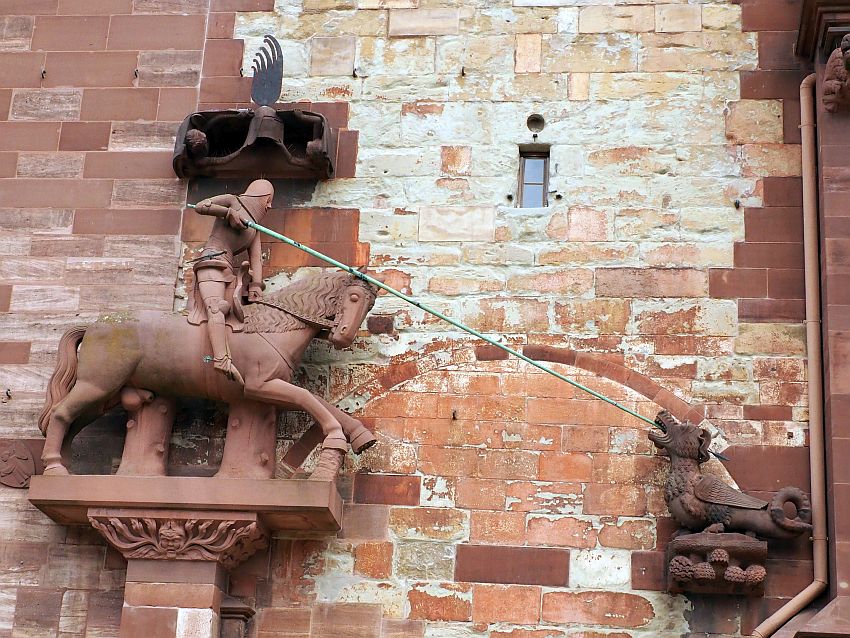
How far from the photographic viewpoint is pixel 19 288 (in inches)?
458

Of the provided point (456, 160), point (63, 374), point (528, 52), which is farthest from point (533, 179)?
point (63, 374)

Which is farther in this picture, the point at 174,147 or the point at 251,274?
the point at 174,147

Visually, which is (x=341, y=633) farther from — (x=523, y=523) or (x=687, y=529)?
(x=687, y=529)

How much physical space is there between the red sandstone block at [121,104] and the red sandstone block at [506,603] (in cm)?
A: 441

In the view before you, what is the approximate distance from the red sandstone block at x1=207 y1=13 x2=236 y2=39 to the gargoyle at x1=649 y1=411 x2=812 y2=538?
15.3 feet

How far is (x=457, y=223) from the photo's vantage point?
11.6 metres

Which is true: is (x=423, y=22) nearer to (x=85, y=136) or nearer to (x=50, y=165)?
(x=85, y=136)

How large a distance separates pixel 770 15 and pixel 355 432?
4.48m

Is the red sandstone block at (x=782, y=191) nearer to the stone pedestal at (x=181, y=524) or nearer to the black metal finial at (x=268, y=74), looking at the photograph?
the black metal finial at (x=268, y=74)

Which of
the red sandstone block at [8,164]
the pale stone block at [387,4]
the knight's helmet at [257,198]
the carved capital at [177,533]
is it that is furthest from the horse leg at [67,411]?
the pale stone block at [387,4]

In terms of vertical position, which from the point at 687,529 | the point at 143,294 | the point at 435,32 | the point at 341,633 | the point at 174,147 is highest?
the point at 435,32

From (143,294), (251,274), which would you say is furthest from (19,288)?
(251,274)

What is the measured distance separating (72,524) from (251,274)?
2063 mm

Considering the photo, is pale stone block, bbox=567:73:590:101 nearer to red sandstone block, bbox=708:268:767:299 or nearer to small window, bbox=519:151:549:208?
small window, bbox=519:151:549:208
